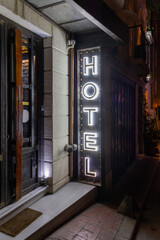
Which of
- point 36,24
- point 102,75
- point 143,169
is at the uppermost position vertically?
point 36,24

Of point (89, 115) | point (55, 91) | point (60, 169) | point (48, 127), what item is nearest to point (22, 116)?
point (48, 127)

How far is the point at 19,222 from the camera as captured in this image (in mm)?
3664

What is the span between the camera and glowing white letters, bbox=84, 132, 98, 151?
5520 mm

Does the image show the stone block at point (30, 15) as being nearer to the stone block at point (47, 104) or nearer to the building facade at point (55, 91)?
the building facade at point (55, 91)

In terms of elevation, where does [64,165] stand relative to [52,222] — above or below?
above

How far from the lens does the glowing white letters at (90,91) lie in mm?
5457

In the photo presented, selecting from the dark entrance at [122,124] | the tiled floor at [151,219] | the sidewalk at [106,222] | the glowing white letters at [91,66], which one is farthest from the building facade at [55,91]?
the tiled floor at [151,219]

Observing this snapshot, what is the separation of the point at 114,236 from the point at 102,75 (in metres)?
4.05

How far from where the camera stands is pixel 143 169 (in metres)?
8.77

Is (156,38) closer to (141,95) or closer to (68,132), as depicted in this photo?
(141,95)

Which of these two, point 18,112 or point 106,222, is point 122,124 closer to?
point 106,222

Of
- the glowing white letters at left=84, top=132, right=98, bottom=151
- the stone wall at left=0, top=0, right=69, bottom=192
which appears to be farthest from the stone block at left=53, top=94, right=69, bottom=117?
the glowing white letters at left=84, top=132, right=98, bottom=151

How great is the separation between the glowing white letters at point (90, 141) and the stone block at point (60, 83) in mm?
1444

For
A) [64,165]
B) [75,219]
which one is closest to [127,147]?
[64,165]
